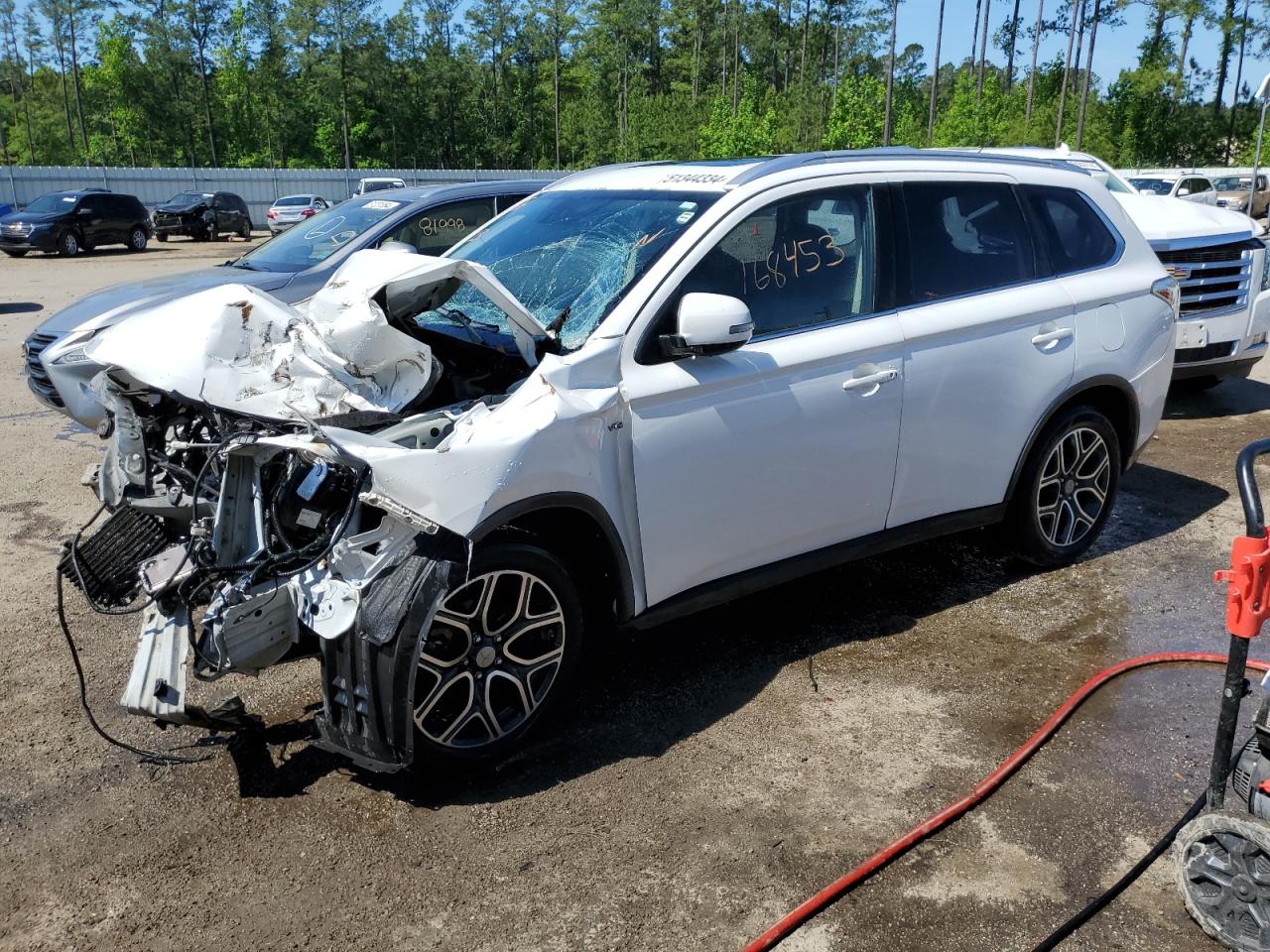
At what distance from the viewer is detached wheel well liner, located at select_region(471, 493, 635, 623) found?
3564mm

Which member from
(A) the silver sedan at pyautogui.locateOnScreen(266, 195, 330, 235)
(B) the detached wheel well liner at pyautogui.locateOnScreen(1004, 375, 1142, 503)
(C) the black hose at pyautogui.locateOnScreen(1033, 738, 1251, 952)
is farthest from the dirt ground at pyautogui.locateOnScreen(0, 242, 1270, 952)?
(A) the silver sedan at pyautogui.locateOnScreen(266, 195, 330, 235)

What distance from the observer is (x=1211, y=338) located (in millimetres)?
8508

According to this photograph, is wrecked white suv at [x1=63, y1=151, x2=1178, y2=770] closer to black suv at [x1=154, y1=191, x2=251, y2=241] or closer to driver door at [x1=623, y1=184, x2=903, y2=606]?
driver door at [x1=623, y1=184, x2=903, y2=606]

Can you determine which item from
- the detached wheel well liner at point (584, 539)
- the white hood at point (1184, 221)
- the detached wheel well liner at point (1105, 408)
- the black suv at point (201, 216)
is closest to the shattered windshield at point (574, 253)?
the detached wheel well liner at point (584, 539)

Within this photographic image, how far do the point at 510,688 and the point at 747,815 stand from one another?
2.94 ft

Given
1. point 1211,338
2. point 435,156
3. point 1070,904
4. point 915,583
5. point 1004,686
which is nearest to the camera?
point 1070,904

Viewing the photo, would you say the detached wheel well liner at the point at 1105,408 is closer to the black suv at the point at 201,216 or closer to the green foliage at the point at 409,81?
the black suv at the point at 201,216

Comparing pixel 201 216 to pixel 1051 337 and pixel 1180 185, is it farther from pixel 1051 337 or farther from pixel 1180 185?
pixel 1051 337

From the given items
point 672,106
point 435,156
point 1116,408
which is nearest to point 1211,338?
point 1116,408

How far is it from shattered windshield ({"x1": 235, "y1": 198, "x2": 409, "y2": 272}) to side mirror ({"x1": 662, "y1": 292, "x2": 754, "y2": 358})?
5.07 metres

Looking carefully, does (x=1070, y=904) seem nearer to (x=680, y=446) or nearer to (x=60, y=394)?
(x=680, y=446)

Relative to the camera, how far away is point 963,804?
3.45 m

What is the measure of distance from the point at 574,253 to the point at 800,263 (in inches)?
35.4

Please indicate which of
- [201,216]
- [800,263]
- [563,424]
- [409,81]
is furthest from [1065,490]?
[409,81]
